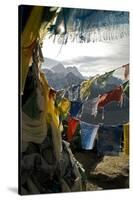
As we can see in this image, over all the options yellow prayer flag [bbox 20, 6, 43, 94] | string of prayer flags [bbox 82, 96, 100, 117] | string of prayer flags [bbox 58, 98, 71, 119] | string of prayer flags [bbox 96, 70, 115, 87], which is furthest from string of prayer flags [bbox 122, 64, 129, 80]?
yellow prayer flag [bbox 20, 6, 43, 94]

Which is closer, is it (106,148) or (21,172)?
(21,172)

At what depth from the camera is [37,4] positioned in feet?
18.2

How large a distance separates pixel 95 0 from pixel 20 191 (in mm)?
1822

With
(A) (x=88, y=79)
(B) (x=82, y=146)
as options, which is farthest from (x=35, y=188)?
(A) (x=88, y=79)

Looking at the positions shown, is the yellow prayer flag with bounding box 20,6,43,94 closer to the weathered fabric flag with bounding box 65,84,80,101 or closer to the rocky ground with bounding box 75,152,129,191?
the weathered fabric flag with bounding box 65,84,80,101

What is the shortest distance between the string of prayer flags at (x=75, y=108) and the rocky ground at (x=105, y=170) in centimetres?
35

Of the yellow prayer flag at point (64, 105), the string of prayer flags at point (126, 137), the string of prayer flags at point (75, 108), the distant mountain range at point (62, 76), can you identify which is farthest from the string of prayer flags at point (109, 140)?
the distant mountain range at point (62, 76)

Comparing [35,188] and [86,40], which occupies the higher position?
[86,40]

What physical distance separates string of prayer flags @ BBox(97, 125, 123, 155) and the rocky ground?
0.05m

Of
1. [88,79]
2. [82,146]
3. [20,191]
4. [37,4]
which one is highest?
[37,4]

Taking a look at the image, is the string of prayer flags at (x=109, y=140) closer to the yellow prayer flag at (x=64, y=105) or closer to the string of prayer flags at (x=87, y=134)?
the string of prayer flags at (x=87, y=134)

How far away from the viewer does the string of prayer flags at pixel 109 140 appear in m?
5.83

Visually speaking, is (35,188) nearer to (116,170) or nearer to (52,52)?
(116,170)

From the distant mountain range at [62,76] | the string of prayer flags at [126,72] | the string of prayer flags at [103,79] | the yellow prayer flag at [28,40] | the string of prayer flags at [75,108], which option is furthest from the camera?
the string of prayer flags at [126,72]
